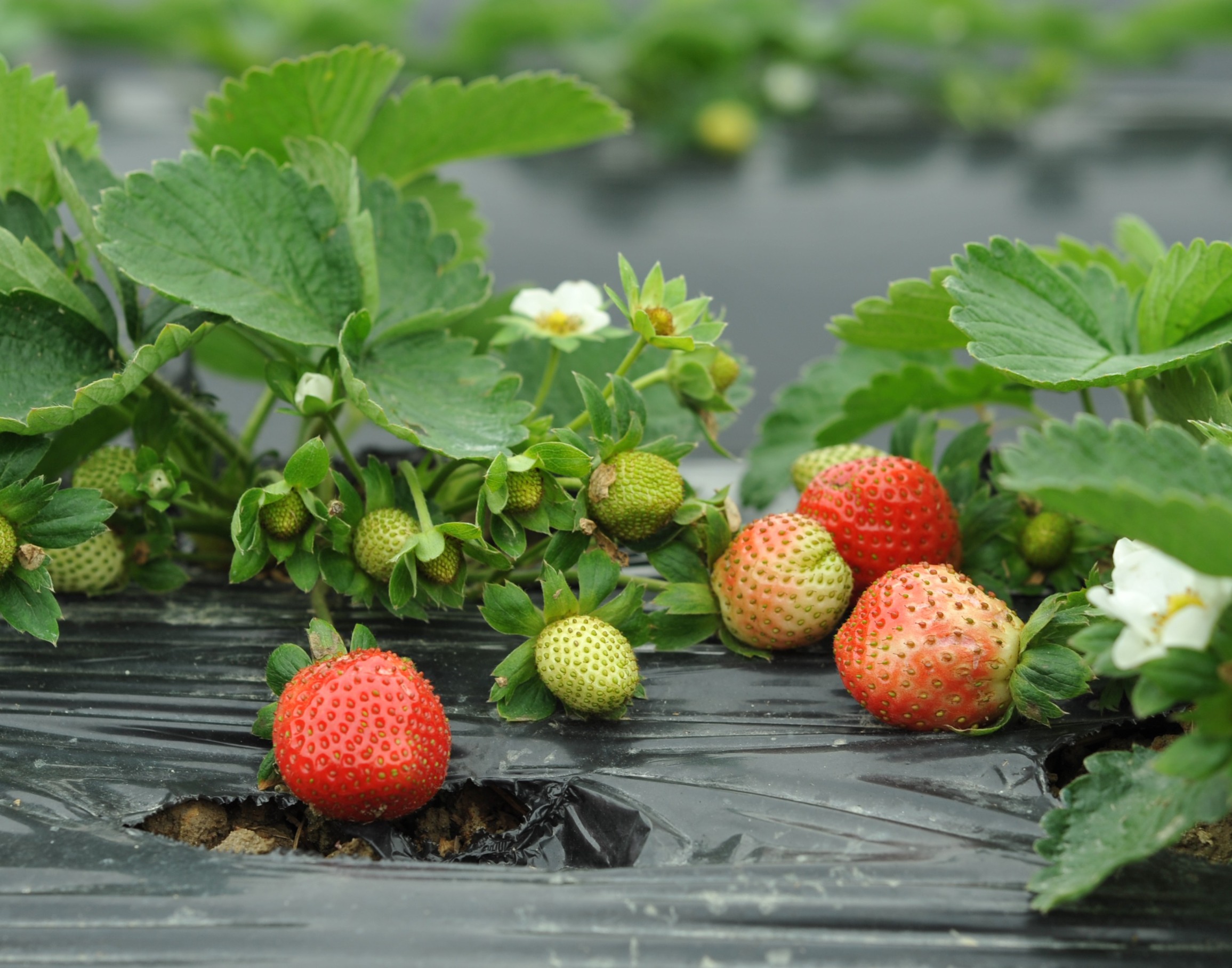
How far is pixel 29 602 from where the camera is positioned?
3.09 ft

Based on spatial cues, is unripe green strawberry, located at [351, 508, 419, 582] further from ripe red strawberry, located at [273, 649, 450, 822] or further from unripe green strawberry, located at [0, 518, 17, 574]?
unripe green strawberry, located at [0, 518, 17, 574]

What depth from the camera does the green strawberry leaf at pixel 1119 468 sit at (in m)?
0.62

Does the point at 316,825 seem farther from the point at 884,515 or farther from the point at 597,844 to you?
the point at 884,515

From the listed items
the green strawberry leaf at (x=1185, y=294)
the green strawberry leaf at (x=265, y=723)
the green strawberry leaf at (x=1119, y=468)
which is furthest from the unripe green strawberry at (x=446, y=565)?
the green strawberry leaf at (x=1185, y=294)

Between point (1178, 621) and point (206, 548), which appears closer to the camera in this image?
point (1178, 621)

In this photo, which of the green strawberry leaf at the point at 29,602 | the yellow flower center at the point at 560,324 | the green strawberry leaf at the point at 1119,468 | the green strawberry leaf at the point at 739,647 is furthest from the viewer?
the yellow flower center at the point at 560,324

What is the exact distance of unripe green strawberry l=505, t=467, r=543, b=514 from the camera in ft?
3.10

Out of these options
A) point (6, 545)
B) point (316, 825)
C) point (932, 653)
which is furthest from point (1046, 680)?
point (6, 545)

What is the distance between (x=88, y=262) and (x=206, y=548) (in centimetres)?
34

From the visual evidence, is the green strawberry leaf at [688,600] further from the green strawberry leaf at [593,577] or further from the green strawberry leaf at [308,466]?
the green strawberry leaf at [308,466]

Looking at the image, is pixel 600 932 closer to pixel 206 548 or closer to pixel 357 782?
pixel 357 782

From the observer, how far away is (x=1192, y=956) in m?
0.70

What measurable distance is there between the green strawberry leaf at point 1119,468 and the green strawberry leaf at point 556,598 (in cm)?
39

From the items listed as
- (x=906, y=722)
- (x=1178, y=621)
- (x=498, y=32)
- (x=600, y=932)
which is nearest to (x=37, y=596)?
(x=600, y=932)
